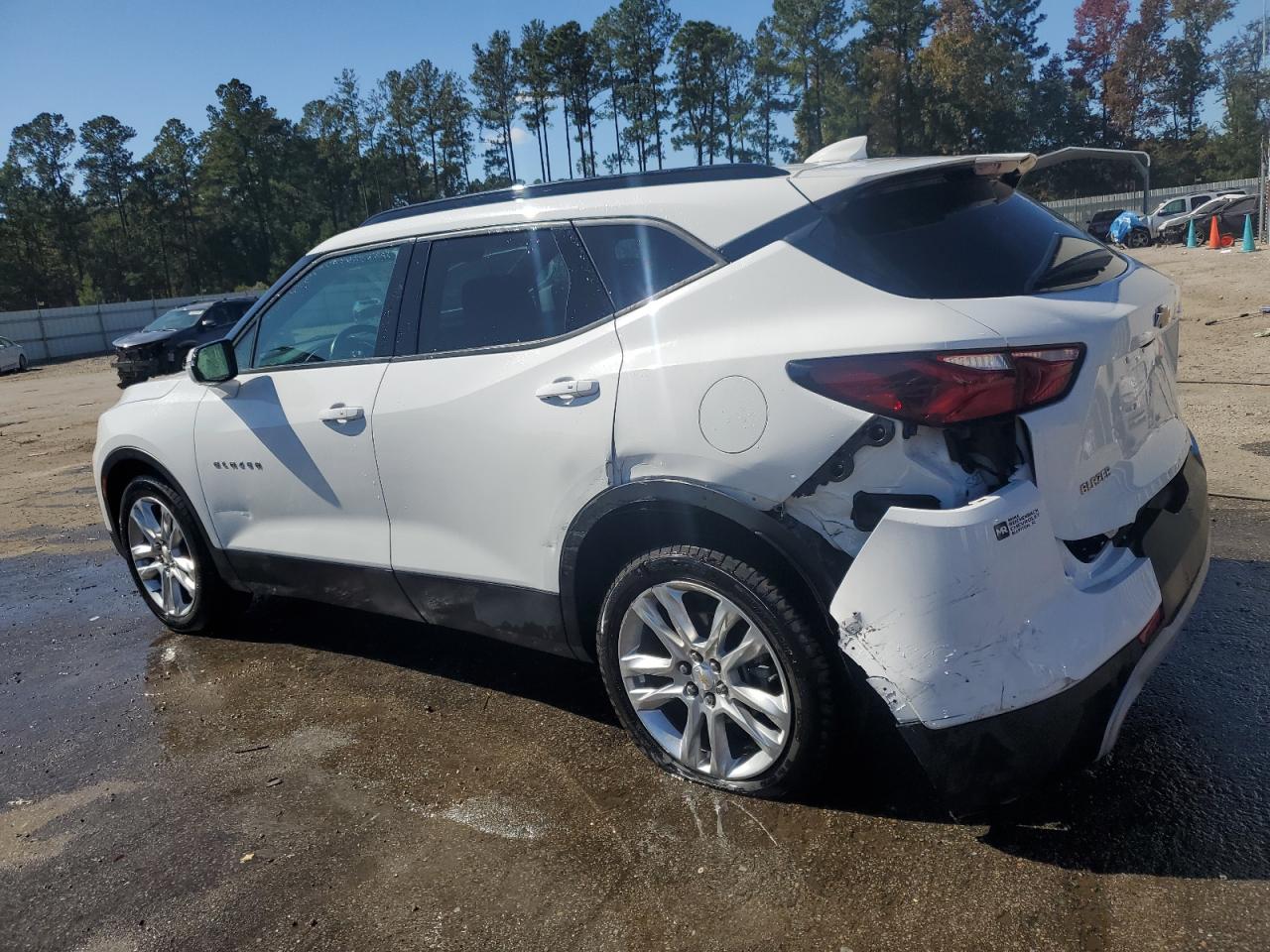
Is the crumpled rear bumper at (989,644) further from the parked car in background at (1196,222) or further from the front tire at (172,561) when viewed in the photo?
the parked car in background at (1196,222)

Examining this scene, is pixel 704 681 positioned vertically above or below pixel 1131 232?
below

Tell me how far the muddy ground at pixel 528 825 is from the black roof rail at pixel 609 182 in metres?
1.91

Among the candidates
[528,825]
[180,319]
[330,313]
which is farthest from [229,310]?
[528,825]

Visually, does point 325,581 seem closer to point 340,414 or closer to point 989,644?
point 340,414

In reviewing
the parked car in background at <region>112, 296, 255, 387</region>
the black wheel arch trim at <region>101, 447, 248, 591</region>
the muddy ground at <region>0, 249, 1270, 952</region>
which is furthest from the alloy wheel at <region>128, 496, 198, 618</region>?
the parked car in background at <region>112, 296, 255, 387</region>

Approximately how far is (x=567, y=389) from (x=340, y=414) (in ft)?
3.76

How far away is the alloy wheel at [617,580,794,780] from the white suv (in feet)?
0.03

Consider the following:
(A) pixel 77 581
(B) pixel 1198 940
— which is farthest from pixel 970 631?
(A) pixel 77 581

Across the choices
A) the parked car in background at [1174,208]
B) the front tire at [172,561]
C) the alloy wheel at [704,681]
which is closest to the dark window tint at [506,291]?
the alloy wheel at [704,681]

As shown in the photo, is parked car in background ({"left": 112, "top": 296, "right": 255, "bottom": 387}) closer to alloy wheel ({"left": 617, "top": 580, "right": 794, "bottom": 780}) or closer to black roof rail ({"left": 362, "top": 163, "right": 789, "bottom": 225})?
black roof rail ({"left": 362, "top": 163, "right": 789, "bottom": 225})

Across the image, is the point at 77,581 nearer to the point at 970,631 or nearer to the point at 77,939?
the point at 77,939

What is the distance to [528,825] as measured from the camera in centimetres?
299

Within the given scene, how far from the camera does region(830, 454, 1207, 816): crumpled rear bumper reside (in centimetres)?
231

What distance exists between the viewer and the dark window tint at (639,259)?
2.96 metres
